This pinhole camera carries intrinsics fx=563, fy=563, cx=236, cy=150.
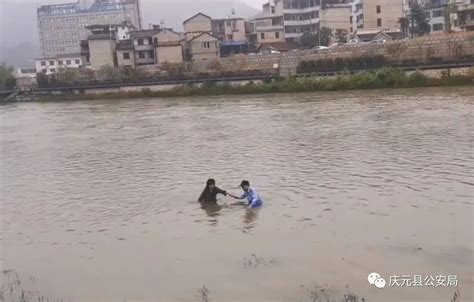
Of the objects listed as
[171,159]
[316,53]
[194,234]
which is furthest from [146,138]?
[316,53]

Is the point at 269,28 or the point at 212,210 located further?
the point at 269,28

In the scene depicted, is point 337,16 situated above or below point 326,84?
above

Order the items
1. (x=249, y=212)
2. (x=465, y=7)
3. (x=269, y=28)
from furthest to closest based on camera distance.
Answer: (x=269, y=28), (x=465, y=7), (x=249, y=212)

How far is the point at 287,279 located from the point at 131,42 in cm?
5457

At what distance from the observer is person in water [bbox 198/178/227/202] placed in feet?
35.8

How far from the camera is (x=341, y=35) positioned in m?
60.7

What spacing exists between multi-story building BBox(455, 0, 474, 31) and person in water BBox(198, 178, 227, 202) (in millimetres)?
46599

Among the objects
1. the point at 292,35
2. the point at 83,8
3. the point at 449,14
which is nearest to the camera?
the point at 449,14

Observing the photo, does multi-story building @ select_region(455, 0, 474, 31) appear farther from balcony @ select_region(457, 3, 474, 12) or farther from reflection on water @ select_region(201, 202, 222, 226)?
reflection on water @ select_region(201, 202, 222, 226)

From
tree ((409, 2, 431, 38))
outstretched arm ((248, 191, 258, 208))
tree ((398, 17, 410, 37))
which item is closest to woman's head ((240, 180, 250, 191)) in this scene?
outstretched arm ((248, 191, 258, 208))

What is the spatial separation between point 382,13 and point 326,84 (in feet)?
104

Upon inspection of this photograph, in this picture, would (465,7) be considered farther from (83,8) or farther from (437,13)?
(83,8)

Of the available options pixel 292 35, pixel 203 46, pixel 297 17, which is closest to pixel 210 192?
pixel 203 46

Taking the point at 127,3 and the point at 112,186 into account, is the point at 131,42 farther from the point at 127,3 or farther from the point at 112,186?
the point at 127,3
